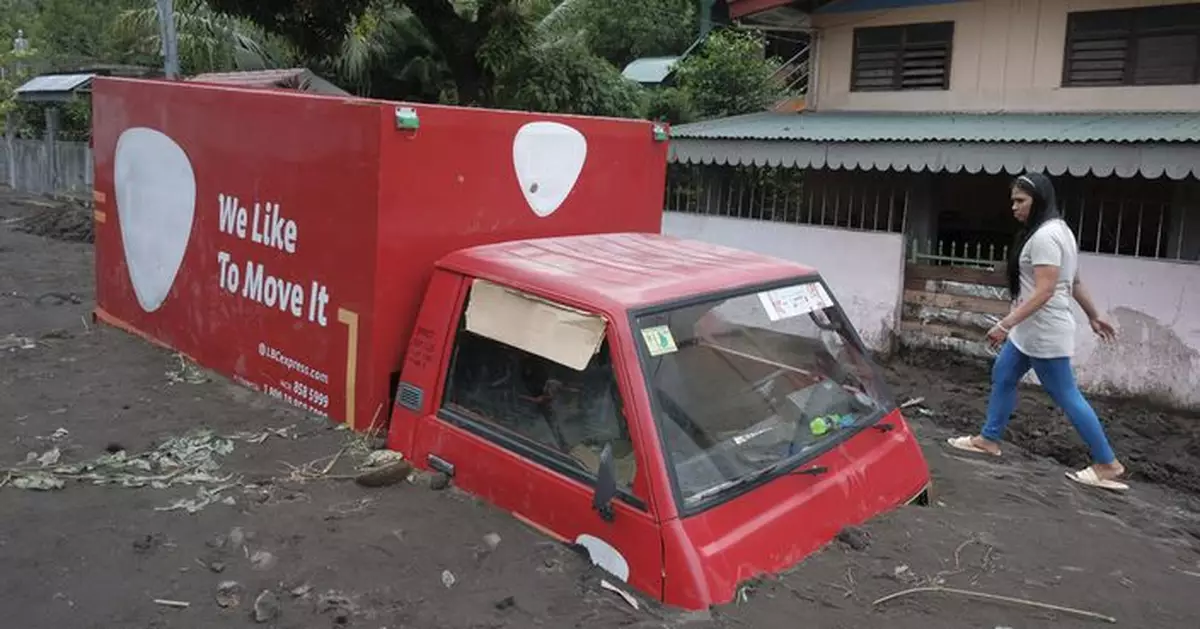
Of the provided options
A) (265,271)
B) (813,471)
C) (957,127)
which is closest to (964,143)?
(957,127)

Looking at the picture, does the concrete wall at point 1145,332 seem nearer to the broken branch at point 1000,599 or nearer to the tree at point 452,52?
the broken branch at point 1000,599

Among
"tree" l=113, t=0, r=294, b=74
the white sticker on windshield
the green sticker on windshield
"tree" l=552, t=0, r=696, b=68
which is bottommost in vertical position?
the green sticker on windshield

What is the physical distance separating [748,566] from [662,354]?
73cm

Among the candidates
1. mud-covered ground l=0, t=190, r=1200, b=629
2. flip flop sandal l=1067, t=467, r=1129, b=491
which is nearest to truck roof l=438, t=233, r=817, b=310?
mud-covered ground l=0, t=190, r=1200, b=629

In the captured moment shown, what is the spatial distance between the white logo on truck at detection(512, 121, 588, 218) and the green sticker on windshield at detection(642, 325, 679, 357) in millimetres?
1305

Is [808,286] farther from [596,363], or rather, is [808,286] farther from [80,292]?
[80,292]

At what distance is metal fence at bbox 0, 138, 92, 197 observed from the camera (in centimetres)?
2095

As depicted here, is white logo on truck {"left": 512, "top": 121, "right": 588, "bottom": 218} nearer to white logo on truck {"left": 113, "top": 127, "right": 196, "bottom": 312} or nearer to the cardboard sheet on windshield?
the cardboard sheet on windshield

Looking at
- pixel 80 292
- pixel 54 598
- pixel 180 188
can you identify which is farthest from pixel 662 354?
pixel 80 292

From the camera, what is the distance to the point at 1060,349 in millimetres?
4879

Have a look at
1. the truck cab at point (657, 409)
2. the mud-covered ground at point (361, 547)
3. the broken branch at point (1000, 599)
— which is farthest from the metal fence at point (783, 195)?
the broken branch at point (1000, 599)

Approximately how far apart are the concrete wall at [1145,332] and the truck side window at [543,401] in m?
6.48

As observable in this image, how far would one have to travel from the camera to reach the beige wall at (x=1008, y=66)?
10242 mm

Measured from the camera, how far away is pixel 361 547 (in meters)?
3.00
